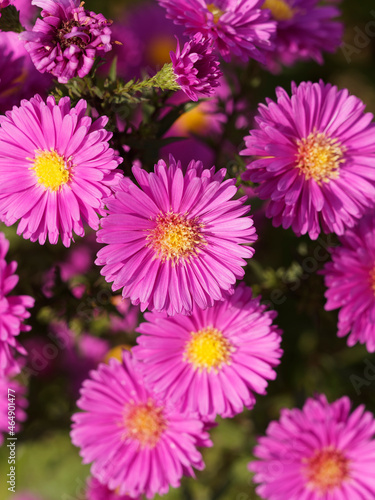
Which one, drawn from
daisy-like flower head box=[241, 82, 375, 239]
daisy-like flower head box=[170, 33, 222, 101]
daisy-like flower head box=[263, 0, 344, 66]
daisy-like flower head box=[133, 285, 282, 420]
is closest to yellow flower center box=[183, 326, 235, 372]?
daisy-like flower head box=[133, 285, 282, 420]

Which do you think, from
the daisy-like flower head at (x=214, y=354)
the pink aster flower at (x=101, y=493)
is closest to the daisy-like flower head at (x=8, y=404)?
the pink aster flower at (x=101, y=493)

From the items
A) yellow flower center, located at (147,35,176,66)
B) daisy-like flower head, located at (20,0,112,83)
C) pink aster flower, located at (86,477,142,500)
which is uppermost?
yellow flower center, located at (147,35,176,66)

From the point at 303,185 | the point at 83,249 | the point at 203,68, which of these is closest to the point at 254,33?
the point at 203,68

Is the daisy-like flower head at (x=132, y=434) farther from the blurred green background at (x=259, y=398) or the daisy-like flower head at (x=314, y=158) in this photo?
the daisy-like flower head at (x=314, y=158)

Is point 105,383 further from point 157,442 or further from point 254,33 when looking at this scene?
point 254,33

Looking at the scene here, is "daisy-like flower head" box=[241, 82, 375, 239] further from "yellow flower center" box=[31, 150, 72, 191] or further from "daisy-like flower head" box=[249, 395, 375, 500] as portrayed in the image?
"daisy-like flower head" box=[249, 395, 375, 500]
